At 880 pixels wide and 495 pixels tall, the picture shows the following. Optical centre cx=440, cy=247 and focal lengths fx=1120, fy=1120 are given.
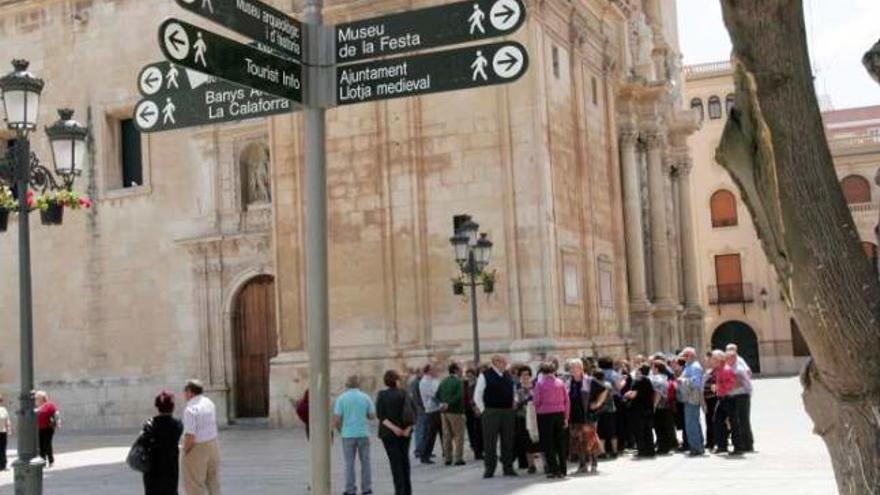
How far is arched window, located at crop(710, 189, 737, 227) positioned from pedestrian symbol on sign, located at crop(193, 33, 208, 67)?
1921 inches

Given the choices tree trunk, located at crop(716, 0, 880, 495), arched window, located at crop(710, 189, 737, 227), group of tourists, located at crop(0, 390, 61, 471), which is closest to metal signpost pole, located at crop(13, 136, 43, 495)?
group of tourists, located at crop(0, 390, 61, 471)

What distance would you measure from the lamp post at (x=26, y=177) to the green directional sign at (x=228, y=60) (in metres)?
5.54

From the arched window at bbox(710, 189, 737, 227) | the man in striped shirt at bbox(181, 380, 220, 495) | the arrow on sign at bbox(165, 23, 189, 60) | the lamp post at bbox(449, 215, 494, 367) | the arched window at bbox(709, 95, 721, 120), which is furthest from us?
the arched window at bbox(709, 95, 721, 120)

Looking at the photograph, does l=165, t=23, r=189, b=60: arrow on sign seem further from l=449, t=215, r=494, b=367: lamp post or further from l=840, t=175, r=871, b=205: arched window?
l=840, t=175, r=871, b=205: arched window

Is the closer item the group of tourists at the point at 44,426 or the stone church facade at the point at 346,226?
the group of tourists at the point at 44,426

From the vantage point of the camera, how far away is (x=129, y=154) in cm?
2847

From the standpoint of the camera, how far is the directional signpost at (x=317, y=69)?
566 centimetres

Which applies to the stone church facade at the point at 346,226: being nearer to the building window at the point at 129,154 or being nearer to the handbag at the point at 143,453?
the building window at the point at 129,154

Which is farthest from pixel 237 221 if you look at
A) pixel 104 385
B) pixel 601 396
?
pixel 601 396

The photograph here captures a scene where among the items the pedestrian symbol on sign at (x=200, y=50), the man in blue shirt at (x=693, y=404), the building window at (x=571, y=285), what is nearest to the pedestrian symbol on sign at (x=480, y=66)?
the pedestrian symbol on sign at (x=200, y=50)

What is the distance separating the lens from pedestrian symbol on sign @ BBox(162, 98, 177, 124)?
670 centimetres

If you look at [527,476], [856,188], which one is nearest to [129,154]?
[527,476]

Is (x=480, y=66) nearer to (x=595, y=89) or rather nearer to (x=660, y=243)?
(x=595, y=89)

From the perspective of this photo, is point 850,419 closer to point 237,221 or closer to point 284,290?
point 284,290
